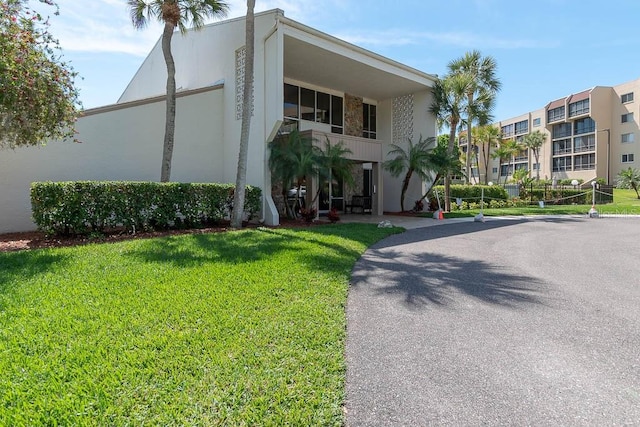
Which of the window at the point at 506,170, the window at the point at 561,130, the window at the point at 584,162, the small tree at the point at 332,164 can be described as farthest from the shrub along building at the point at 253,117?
the window at the point at 506,170

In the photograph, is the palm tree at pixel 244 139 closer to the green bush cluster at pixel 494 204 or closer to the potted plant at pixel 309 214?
the potted plant at pixel 309 214

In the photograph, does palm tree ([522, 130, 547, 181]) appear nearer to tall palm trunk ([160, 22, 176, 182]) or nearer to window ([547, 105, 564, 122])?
window ([547, 105, 564, 122])

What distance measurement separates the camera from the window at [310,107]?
51.3 ft

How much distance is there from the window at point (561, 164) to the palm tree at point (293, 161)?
170ft

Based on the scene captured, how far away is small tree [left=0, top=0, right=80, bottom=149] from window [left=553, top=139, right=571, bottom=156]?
58.8m

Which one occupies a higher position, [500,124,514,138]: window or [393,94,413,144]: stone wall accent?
[500,124,514,138]: window

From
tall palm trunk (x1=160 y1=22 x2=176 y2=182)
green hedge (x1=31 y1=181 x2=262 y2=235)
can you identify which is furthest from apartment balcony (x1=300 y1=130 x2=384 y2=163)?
tall palm trunk (x1=160 y1=22 x2=176 y2=182)

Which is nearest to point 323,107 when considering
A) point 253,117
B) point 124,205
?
point 253,117

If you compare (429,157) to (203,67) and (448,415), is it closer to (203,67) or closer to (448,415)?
(203,67)

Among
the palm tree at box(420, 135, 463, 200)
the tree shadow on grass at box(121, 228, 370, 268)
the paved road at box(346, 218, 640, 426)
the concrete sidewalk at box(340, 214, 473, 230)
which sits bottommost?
the paved road at box(346, 218, 640, 426)

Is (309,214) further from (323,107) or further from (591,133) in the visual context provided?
(591,133)

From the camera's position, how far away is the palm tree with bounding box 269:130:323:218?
11398 mm

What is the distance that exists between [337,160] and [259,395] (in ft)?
34.0

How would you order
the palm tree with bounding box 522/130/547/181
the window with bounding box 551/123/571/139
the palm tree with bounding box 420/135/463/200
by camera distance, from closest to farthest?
the palm tree with bounding box 420/135/463/200, the window with bounding box 551/123/571/139, the palm tree with bounding box 522/130/547/181
